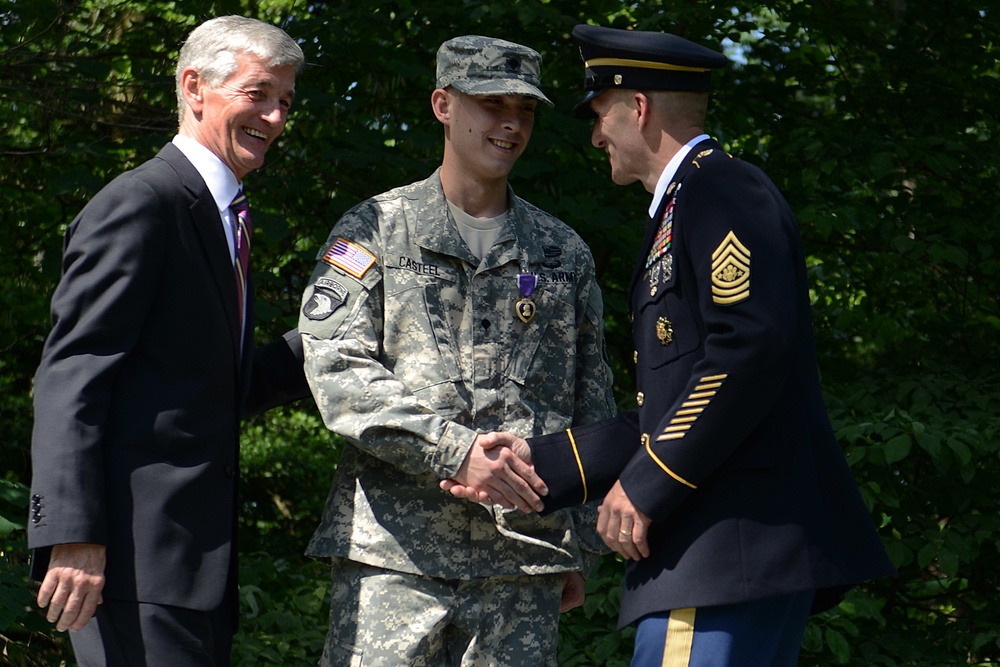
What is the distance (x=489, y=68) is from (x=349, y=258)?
2.21ft

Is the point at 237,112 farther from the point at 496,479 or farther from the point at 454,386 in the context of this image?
the point at 496,479

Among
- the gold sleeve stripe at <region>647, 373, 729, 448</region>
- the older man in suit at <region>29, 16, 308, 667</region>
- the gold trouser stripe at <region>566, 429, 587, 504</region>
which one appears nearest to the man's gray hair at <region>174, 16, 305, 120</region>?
the older man in suit at <region>29, 16, 308, 667</region>

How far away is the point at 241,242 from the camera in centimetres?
295

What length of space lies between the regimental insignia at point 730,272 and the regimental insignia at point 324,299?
1027 millimetres

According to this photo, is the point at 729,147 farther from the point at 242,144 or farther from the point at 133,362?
the point at 133,362

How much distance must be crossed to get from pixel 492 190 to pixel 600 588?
82.8 inches

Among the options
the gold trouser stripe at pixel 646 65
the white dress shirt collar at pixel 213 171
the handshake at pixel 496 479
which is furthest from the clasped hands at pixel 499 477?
the gold trouser stripe at pixel 646 65

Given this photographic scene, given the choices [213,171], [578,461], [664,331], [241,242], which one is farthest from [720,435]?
[213,171]

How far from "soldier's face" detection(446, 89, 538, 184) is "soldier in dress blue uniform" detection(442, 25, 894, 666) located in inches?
19.6

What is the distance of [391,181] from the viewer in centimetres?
543

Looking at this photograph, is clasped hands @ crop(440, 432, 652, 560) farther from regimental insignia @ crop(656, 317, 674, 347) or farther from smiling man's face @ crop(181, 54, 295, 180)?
smiling man's face @ crop(181, 54, 295, 180)

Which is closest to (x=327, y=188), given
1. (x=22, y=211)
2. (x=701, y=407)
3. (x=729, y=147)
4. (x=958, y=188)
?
(x=22, y=211)

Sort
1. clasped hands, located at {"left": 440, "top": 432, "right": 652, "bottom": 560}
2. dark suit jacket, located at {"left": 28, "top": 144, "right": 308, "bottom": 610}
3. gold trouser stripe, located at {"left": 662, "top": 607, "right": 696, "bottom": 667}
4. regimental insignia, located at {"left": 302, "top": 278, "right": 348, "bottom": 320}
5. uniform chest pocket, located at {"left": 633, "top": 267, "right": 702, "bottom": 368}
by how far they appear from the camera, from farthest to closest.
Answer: regimental insignia, located at {"left": 302, "top": 278, "right": 348, "bottom": 320}, clasped hands, located at {"left": 440, "top": 432, "right": 652, "bottom": 560}, uniform chest pocket, located at {"left": 633, "top": 267, "right": 702, "bottom": 368}, gold trouser stripe, located at {"left": 662, "top": 607, "right": 696, "bottom": 667}, dark suit jacket, located at {"left": 28, "top": 144, "right": 308, "bottom": 610}

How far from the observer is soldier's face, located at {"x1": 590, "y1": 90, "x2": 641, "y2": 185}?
2998mm
